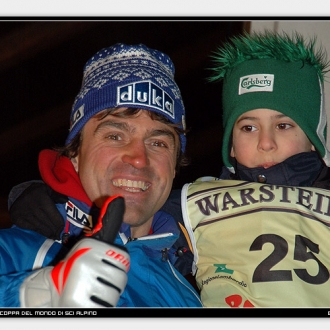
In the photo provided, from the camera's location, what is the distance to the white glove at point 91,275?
3.92 feet

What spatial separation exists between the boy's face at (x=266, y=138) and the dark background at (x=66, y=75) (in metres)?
0.30

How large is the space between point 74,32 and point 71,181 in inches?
21.0

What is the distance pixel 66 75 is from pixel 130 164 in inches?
26.0

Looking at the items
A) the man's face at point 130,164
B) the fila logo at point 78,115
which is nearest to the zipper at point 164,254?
the man's face at point 130,164

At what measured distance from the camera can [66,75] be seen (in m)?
2.15

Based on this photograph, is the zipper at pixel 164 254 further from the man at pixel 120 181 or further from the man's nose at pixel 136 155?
the man's nose at pixel 136 155

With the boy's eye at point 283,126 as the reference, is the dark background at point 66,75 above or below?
above

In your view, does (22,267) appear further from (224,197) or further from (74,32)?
(74,32)

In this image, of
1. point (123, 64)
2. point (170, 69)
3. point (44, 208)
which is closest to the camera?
point (44, 208)

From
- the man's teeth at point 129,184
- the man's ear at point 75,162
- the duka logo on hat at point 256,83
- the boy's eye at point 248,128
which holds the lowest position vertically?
the man's teeth at point 129,184

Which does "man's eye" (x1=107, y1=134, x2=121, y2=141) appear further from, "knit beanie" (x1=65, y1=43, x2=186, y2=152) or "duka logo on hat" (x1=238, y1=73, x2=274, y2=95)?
"duka logo on hat" (x1=238, y1=73, x2=274, y2=95)

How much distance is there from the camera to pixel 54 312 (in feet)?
4.53

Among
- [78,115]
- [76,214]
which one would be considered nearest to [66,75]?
[78,115]
